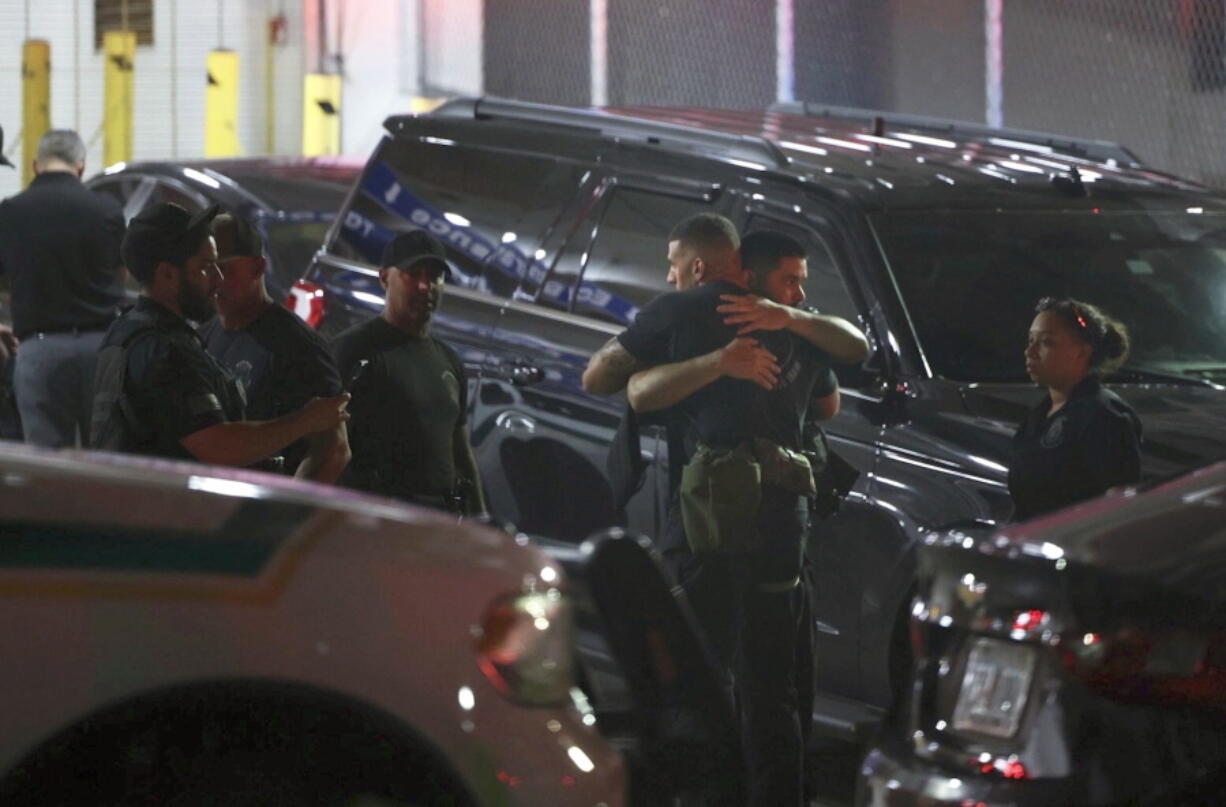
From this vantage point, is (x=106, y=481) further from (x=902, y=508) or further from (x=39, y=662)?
(x=902, y=508)

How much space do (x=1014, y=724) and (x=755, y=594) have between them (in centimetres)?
208

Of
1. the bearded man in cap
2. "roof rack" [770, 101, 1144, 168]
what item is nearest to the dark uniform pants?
the bearded man in cap

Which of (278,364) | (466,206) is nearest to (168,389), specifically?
(278,364)

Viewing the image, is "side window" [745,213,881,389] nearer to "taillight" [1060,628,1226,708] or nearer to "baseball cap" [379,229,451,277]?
"baseball cap" [379,229,451,277]

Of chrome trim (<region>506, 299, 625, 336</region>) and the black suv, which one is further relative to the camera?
chrome trim (<region>506, 299, 625, 336</region>)

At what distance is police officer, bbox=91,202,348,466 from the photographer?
221 inches

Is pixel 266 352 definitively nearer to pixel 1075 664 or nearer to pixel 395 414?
pixel 395 414

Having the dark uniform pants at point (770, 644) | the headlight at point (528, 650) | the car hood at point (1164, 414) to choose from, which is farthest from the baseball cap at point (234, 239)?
the headlight at point (528, 650)

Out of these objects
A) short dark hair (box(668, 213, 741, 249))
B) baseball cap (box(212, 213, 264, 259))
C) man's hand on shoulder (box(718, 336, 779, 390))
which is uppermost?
short dark hair (box(668, 213, 741, 249))

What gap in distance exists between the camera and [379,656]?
3.98 meters

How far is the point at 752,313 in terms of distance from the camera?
20.3 feet

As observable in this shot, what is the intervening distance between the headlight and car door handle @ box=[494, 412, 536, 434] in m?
3.36

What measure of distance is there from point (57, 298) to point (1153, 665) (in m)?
6.32

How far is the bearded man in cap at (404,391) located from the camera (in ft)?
22.0
